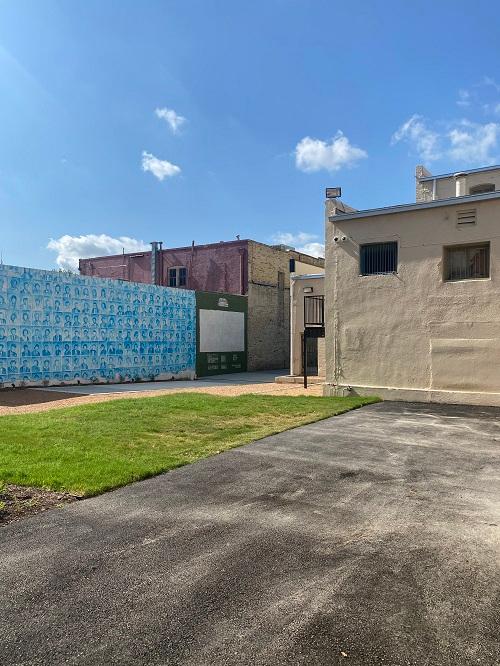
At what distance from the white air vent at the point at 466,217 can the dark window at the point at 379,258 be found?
196cm

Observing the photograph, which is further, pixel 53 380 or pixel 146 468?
pixel 53 380

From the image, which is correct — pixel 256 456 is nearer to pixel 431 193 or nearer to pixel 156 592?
pixel 156 592

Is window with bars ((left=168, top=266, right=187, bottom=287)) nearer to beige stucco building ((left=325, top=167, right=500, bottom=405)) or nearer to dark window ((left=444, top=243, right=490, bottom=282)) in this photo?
beige stucco building ((left=325, top=167, right=500, bottom=405))

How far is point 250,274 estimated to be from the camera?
3241 cm

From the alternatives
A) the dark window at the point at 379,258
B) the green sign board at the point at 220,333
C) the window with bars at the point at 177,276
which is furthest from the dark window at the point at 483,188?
the window with bars at the point at 177,276

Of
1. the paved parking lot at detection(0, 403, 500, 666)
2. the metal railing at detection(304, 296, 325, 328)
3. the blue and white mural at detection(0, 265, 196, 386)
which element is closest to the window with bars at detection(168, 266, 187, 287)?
the blue and white mural at detection(0, 265, 196, 386)

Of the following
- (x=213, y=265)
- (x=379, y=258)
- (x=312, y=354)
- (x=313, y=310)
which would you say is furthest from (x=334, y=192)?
(x=213, y=265)

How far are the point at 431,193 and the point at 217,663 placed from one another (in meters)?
23.6

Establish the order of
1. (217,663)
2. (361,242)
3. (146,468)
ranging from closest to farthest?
1. (217,663)
2. (146,468)
3. (361,242)

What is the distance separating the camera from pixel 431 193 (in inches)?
915

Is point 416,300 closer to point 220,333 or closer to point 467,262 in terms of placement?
point 467,262

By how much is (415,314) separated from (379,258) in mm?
2179

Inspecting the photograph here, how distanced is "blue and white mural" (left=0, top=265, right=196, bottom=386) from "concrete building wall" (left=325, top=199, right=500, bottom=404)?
33.6 ft

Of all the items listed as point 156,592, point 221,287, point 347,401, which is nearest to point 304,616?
point 156,592
